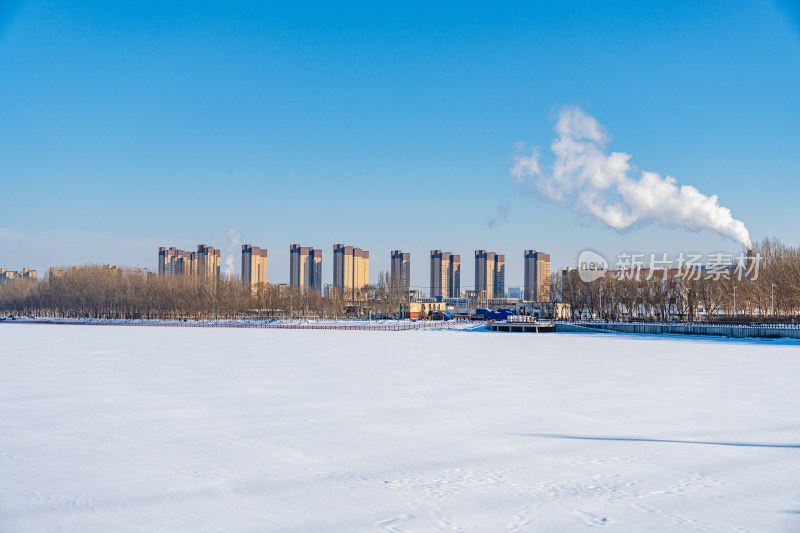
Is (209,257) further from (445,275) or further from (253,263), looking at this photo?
(445,275)

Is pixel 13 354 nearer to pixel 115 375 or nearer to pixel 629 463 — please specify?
pixel 115 375

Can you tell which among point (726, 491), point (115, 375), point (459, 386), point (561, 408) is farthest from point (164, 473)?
point (115, 375)

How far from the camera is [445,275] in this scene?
5408 inches

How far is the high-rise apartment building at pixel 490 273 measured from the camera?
137125 millimetres

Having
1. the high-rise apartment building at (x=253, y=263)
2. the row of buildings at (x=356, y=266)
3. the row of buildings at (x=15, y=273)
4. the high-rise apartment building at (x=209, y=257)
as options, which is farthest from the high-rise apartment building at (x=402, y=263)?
the row of buildings at (x=15, y=273)

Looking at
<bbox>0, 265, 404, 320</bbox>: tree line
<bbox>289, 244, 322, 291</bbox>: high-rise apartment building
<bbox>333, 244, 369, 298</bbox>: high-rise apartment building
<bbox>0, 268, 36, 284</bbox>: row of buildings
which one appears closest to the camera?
<bbox>0, 265, 404, 320</bbox>: tree line

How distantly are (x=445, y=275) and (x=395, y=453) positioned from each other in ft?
426

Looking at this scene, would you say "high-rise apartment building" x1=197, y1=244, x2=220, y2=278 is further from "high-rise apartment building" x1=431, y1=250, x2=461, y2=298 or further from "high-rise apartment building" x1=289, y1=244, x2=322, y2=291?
"high-rise apartment building" x1=431, y1=250, x2=461, y2=298

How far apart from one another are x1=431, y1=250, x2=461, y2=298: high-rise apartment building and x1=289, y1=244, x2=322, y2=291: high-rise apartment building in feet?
81.1

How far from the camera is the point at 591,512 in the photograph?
5.85 meters

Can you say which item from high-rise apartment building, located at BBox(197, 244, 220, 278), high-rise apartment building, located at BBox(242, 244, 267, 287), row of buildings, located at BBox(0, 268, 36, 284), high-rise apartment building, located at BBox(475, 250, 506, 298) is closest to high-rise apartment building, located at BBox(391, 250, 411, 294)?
high-rise apartment building, located at BBox(475, 250, 506, 298)

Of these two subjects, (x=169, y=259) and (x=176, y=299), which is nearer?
(x=176, y=299)

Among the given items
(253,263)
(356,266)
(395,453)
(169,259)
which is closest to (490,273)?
(356,266)

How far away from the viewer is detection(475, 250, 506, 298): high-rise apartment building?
13712 cm
